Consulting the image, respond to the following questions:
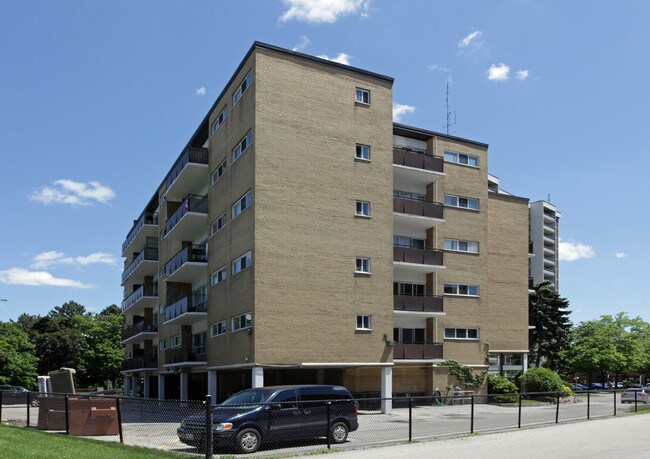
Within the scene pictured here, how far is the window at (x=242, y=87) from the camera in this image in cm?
3441

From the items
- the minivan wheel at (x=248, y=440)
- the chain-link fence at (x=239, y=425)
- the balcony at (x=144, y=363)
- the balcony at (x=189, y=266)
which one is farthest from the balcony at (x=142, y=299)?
the minivan wheel at (x=248, y=440)

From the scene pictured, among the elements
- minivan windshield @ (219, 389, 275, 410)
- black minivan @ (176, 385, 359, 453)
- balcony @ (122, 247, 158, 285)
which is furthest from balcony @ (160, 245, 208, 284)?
black minivan @ (176, 385, 359, 453)

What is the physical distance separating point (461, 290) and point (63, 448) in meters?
32.2

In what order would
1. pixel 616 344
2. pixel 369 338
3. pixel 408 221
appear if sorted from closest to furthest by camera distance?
pixel 369 338 < pixel 408 221 < pixel 616 344

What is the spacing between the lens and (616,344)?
78188 millimetres

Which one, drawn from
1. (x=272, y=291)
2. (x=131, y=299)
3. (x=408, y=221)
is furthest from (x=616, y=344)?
(x=272, y=291)

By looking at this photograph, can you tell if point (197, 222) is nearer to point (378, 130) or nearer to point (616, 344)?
point (378, 130)

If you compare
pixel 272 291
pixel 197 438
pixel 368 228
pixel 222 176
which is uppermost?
pixel 222 176

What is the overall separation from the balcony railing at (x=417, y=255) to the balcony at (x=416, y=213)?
1.59 meters

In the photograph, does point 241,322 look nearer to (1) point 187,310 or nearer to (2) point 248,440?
(1) point 187,310

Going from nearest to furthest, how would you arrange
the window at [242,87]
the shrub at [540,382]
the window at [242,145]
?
the window at [242,145]
the window at [242,87]
the shrub at [540,382]

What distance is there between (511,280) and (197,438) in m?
36.1

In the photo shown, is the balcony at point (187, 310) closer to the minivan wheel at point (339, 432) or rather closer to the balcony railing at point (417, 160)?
the balcony railing at point (417, 160)

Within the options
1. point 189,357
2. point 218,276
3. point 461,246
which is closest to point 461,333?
point 461,246
